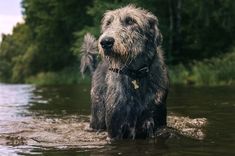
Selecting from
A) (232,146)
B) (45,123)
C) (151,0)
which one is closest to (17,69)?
(151,0)

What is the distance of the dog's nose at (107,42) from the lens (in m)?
7.57

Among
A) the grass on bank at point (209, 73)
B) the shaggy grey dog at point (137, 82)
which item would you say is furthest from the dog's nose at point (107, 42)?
the grass on bank at point (209, 73)

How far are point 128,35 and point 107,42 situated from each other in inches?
19.8

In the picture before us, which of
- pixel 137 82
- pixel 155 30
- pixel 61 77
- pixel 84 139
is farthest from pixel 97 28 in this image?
pixel 137 82

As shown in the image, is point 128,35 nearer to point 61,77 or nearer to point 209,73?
point 209,73

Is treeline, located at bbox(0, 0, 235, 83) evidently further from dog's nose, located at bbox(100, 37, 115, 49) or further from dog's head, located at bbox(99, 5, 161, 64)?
dog's nose, located at bbox(100, 37, 115, 49)

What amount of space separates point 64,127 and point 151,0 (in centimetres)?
2951

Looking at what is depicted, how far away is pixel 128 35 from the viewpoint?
7.99 m

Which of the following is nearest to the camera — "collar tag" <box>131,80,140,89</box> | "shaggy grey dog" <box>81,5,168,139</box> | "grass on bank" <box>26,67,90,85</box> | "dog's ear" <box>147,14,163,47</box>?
"shaggy grey dog" <box>81,5,168,139</box>


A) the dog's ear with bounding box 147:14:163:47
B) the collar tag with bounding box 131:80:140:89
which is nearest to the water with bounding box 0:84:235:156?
the collar tag with bounding box 131:80:140:89

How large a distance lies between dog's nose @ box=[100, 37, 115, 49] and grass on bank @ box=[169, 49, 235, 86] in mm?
20348

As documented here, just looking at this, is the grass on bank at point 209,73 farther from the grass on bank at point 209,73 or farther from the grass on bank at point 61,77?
the grass on bank at point 61,77

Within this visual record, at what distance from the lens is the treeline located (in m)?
37.9

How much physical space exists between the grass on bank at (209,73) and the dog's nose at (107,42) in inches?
801
